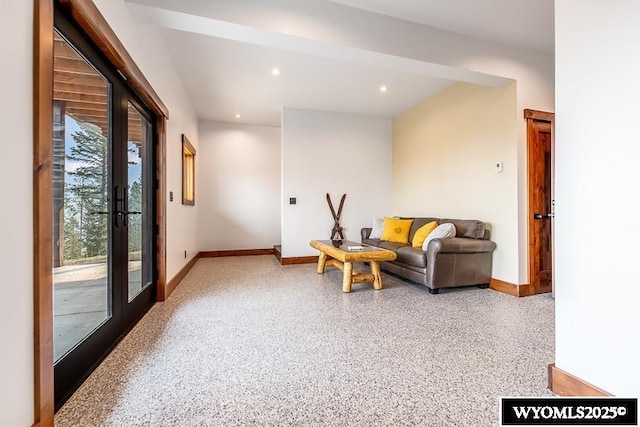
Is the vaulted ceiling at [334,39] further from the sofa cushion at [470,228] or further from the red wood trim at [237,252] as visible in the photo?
the red wood trim at [237,252]

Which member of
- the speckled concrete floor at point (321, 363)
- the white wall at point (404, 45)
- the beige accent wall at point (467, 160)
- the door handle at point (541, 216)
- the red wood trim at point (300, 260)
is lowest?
the speckled concrete floor at point (321, 363)

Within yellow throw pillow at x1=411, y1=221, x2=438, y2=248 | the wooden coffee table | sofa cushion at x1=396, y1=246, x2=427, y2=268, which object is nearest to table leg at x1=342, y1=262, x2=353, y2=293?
the wooden coffee table

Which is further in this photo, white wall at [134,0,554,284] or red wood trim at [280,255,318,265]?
red wood trim at [280,255,318,265]

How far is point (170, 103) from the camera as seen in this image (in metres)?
3.20

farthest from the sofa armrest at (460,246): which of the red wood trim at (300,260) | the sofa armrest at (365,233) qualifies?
the red wood trim at (300,260)

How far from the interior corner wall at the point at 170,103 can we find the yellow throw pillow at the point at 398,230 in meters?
3.01

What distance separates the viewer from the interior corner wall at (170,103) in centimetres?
193

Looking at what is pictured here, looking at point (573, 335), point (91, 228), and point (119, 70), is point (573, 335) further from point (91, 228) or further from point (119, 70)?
point (119, 70)

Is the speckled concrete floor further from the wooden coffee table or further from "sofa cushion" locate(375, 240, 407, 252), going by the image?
"sofa cushion" locate(375, 240, 407, 252)

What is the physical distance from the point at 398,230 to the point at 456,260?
123 centimetres

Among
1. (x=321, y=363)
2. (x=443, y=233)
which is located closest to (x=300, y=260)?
(x=443, y=233)

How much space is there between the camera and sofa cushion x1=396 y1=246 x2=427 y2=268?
3312 mm

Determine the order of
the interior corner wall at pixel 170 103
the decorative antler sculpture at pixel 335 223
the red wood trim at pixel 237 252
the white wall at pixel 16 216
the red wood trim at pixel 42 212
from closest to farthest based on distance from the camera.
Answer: the white wall at pixel 16 216
the red wood trim at pixel 42 212
the interior corner wall at pixel 170 103
the decorative antler sculpture at pixel 335 223
the red wood trim at pixel 237 252

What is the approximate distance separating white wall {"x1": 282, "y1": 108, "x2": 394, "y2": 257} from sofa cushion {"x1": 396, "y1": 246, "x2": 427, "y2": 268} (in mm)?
1662
